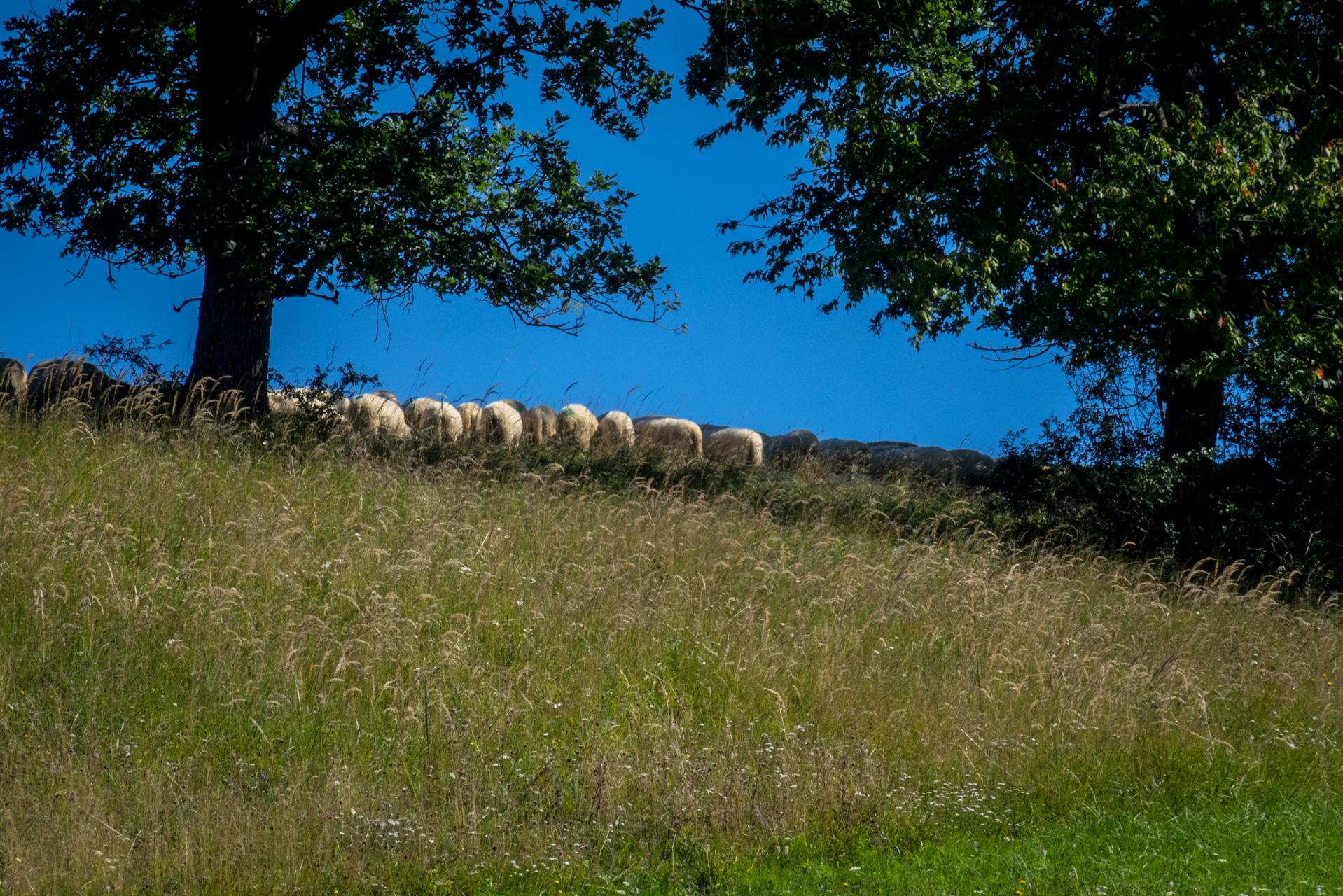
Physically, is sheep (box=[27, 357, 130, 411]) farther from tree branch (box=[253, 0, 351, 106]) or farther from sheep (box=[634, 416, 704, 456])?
sheep (box=[634, 416, 704, 456])

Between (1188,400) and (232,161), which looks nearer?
(232,161)

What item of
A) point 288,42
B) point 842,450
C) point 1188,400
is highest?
point 288,42

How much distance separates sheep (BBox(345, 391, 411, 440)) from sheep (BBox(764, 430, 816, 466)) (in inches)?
321

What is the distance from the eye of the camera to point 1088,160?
651 inches

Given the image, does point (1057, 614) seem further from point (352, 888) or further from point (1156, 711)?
point (352, 888)

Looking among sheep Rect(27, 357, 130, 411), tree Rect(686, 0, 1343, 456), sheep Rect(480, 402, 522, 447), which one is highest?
tree Rect(686, 0, 1343, 456)

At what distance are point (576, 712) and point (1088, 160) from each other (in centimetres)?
1495

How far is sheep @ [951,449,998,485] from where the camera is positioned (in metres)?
19.7

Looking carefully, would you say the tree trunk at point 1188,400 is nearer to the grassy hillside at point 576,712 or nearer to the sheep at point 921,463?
the sheep at point 921,463

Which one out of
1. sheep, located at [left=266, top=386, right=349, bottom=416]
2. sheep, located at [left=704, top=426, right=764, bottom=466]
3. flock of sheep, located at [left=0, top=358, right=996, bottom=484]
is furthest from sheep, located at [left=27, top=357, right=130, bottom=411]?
sheep, located at [left=704, top=426, right=764, bottom=466]

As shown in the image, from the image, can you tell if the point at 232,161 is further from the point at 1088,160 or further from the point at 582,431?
the point at 1088,160

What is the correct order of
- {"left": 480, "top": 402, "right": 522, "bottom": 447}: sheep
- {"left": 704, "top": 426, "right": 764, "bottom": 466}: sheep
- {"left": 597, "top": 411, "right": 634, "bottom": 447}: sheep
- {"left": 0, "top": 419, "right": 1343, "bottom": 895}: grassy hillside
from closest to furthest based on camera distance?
{"left": 0, "top": 419, "right": 1343, "bottom": 895}: grassy hillside → {"left": 480, "top": 402, "right": 522, "bottom": 447}: sheep → {"left": 597, "top": 411, "right": 634, "bottom": 447}: sheep → {"left": 704, "top": 426, "right": 764, "bottom": 466}: sheep

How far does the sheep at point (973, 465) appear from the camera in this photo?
64.7ft

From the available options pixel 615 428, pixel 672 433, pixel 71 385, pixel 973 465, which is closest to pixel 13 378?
pixel 71 385
